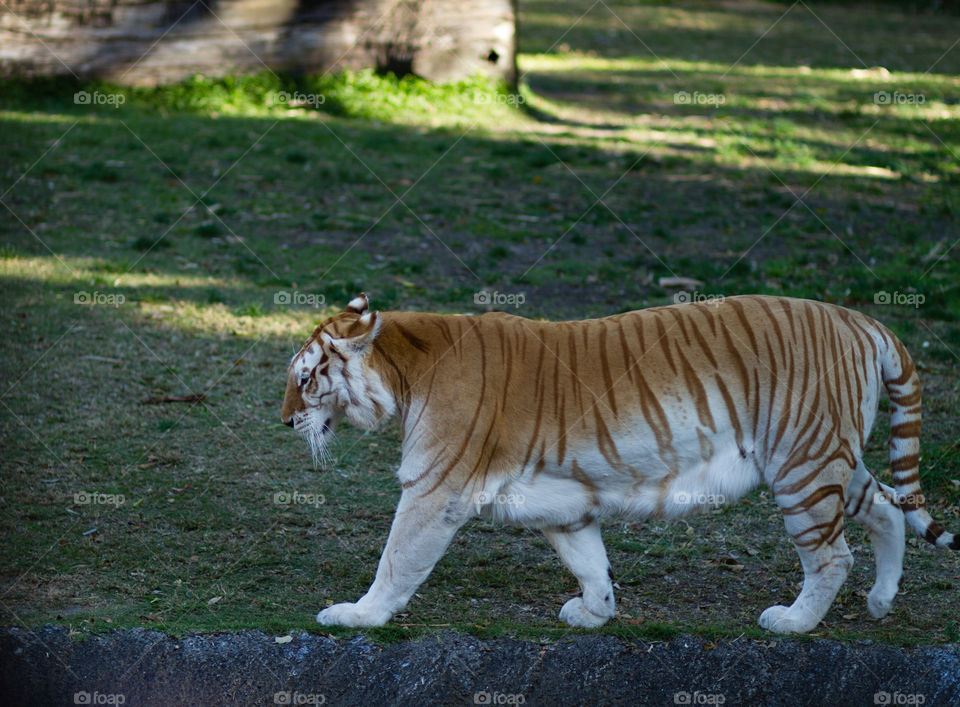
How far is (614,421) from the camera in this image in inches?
198

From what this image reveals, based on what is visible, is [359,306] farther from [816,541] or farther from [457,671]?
[816,541]

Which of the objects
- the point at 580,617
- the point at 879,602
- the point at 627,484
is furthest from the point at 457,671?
the point at 879,602

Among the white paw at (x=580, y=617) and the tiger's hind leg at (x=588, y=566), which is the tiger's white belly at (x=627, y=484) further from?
the white paw at (x=580, y=617)

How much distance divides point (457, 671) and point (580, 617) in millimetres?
716

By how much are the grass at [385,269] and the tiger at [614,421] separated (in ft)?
1.59

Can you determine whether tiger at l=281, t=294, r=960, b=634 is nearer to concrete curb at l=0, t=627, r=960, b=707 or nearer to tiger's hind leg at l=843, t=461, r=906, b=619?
tiger's hind leg at l=843, t=461, r=906, b=619

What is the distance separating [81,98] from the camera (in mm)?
13602

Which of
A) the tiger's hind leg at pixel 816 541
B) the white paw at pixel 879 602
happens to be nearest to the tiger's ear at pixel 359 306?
the tiger's hind leg at pixel 816 541

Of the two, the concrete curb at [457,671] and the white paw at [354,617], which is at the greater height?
the white paw at [354,617]

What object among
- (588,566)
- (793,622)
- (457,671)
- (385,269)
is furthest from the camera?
(385,269)

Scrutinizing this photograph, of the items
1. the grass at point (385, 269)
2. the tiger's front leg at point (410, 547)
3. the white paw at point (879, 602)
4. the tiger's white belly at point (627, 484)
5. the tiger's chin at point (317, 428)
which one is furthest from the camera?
the grass at point (385, 269)

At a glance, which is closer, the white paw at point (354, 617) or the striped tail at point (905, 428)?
the white paw at point (354, 617)

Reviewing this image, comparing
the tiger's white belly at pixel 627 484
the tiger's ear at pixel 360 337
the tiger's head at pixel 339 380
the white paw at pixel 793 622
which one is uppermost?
the tiger's ear at pixel 360 337

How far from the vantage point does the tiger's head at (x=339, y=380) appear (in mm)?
5055
